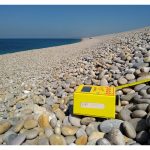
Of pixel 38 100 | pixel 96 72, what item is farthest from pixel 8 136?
pixel 96 72

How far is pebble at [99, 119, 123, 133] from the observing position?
2957 millimetres

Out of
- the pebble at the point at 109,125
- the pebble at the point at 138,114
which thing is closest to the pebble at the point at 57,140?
the pebble at the point at 109,125

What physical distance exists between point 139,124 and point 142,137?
0.22m

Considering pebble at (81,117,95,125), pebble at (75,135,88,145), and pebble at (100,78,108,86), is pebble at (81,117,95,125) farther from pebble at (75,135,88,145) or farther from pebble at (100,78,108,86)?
Answer: pebble at (100,78,108,86)

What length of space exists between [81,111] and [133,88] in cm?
103

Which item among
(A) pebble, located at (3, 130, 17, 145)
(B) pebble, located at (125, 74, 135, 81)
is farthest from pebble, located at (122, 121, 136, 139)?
(B) pebble, located at (125, 74, 135, 81)

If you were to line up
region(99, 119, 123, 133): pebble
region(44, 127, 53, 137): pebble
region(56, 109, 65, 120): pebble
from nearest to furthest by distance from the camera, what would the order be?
region(99, 119, 123, 133): pebble, region(44, 127, 53, 137): pebble, region(56, 109, 65, 120): pebble

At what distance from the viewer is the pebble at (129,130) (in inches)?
108

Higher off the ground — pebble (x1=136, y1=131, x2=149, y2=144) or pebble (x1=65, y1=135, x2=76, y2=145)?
pebble (x1=136, y1=131, x2=149, y2=144)

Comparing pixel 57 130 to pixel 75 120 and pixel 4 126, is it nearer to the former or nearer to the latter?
pixel 75 120

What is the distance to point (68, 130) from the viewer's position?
3053 mm

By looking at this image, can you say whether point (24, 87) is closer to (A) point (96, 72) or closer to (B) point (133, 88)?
(A) point (96, 72)

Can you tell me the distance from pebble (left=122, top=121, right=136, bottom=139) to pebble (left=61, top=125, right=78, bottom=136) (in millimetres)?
563

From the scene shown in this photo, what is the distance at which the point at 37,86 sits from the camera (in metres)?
5.34
